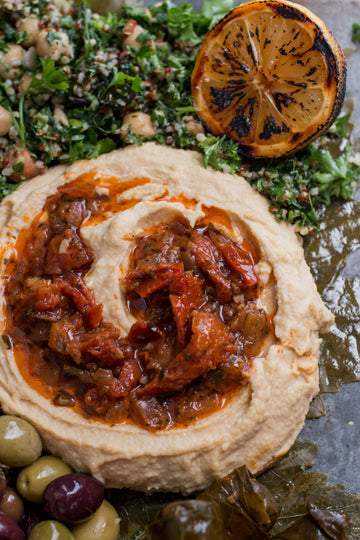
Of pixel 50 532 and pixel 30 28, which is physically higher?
pixel 30 28

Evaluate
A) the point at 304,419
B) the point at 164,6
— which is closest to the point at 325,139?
the point at 164,6

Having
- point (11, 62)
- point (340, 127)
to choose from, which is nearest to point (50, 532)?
point (11, 62)

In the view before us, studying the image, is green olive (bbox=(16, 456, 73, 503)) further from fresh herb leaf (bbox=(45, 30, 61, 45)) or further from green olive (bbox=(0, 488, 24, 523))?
fresh herb leaf (bbox=(45, 30, 61, 45))

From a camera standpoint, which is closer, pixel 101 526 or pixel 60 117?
pixel 101 526

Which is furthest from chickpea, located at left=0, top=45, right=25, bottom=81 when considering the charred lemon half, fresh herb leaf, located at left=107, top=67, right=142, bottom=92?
the charred lemon half

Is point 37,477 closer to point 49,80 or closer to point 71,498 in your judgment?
point 71,498
